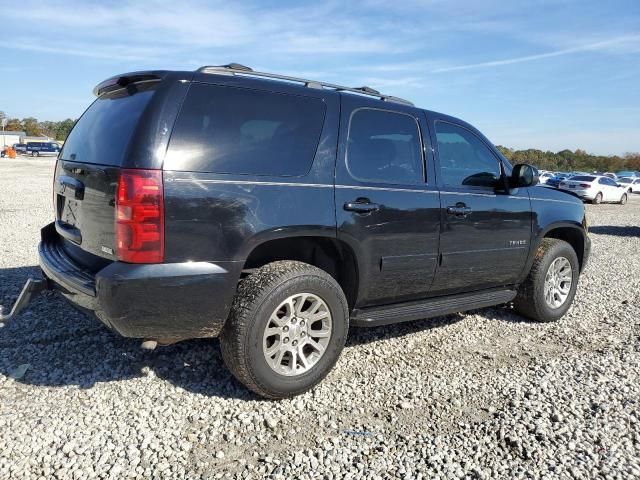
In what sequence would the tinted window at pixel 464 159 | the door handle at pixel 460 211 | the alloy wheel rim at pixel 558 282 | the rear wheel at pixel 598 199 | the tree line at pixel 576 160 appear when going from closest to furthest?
the door handle at pixel 460 211, the tinted window at pixel 464 159, the alloy wheel rim at pixel 558 282, the rear wheel at pixel 598 199, the tree line at pixel 576 160

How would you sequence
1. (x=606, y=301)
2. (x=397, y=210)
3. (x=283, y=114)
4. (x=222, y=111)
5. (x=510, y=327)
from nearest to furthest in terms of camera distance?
(x=222, y=111) < (x=283, y=114) < (x=397, y=210) < (x=510, y=327) < (x=606, y=301)

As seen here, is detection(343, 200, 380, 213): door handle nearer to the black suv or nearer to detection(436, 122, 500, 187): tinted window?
the black suv

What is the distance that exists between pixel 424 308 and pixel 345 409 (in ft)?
3.67

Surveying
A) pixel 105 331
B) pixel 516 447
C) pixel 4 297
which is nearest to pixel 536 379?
pixel 516 447

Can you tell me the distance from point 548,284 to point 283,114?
3263 mm

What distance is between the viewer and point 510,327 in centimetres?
489

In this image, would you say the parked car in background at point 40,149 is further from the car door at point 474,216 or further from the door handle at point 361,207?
the door handle at point 361,207

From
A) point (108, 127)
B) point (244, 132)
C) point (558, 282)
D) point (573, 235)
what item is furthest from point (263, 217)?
point (573, 235)

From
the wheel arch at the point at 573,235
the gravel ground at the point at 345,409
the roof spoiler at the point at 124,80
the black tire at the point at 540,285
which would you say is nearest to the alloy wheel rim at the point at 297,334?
the gravel ground at the point at 345,409

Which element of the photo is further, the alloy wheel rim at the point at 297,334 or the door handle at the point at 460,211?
the door handle at the point at 460,211

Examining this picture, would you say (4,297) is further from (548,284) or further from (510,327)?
(548,284)

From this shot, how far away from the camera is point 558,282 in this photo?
202 inches

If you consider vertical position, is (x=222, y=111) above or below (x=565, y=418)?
above

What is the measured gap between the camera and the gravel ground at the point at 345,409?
8.52ft
